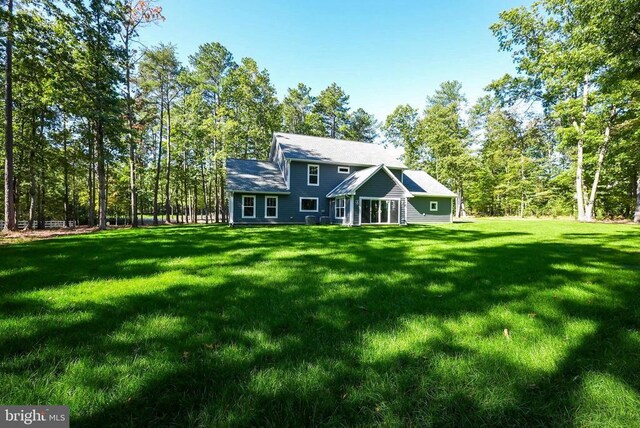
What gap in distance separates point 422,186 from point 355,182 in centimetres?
892

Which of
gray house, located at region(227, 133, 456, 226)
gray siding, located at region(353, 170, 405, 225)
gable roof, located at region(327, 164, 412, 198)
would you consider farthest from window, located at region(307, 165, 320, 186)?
gray siding, located at region(353, 170, 405, 225)

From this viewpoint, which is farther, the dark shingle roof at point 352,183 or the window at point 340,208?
the window at point 340,208

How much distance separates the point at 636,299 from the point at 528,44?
28.0 meters

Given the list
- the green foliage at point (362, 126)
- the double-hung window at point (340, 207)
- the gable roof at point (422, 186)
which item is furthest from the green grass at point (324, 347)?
the green foliage at point (362, 126)

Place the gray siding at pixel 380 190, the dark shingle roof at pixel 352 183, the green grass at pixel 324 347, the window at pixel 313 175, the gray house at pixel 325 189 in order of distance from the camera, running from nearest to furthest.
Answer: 1. the green grass at pixel 324 347
2. the dark shingle roof at pixel 352 183
3. the gray siding at pixel 380 190
4. the gray house at pixel 325 189
5. the window at pixel 313 175

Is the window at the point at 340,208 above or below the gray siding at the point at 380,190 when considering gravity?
below

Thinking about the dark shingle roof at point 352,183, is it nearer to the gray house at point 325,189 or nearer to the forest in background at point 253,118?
the gray house at point 325,189

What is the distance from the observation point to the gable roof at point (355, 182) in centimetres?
2041

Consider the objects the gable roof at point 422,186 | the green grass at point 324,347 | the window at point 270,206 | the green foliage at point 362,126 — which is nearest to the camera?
the green grass at point 324,347

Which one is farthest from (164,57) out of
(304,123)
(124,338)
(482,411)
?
(482,411)

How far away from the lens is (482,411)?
1.92m

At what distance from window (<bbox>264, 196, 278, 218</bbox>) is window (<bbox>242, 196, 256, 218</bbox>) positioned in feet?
2.99

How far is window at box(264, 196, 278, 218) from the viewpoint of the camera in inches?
872

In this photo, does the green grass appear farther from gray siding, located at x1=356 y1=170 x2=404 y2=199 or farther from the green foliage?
the green foliage
